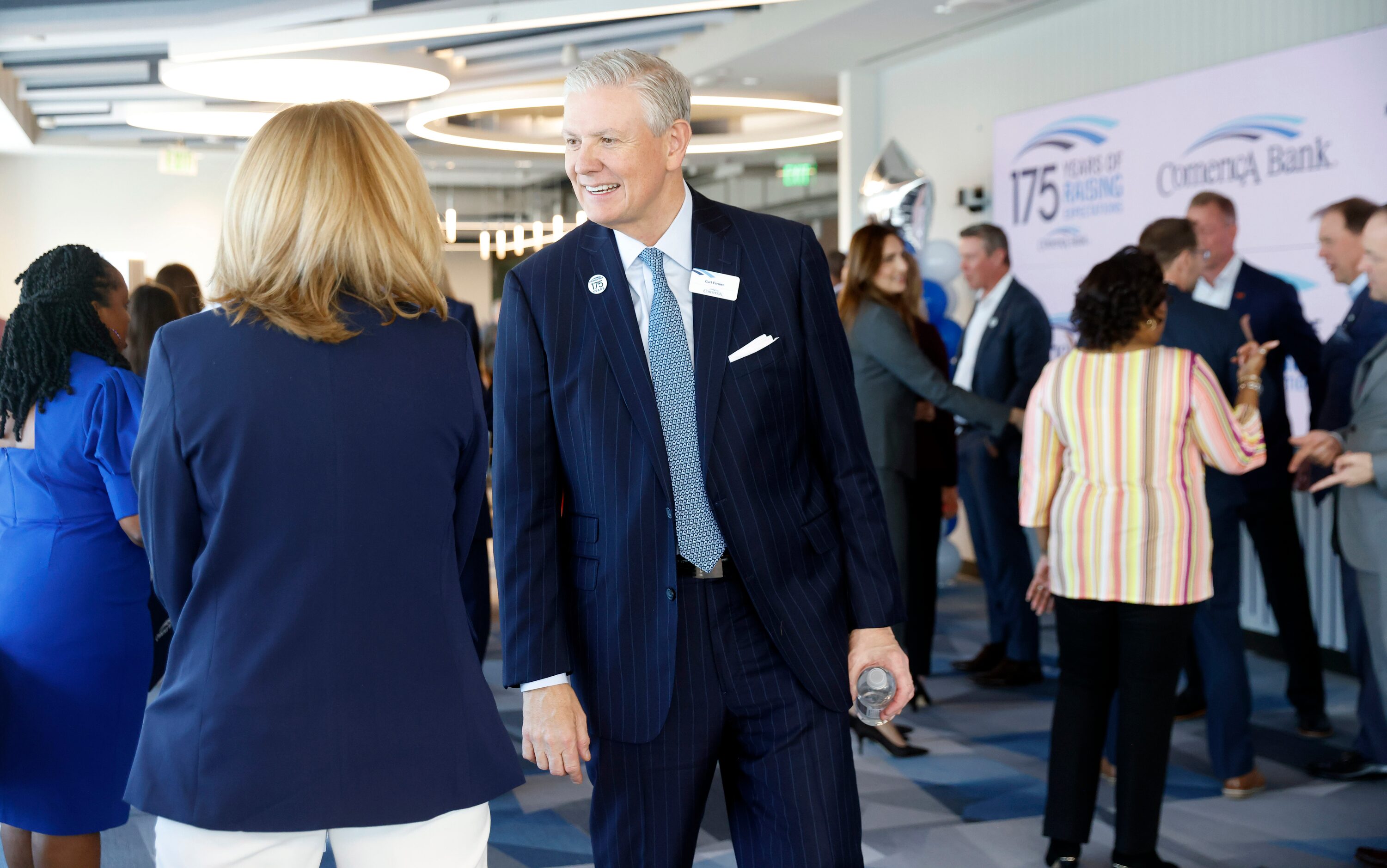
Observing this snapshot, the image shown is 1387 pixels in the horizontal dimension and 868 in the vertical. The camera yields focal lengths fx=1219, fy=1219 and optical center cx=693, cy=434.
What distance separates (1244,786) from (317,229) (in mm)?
3477

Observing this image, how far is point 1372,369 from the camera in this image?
3.42 metres

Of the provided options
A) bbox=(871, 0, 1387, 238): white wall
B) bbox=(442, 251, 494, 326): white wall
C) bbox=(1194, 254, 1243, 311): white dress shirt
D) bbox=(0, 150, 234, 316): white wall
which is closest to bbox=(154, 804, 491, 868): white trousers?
bbox=(1194, 254, 1243, 311): white dress shirt

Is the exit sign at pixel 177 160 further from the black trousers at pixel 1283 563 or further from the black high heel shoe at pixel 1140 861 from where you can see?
the black high heel shoe at pixel 1140 861

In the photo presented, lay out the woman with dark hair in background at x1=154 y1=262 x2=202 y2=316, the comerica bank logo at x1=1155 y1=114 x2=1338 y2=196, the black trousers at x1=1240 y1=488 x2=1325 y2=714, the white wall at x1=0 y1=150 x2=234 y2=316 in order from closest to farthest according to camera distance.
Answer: the woman with dark hair in background at x1=154 y1=262 x2=202 y2=316, the black trousers at x1=1240 y1=488 x2=1325 y2=714, the comerica bank logo at x1=1155 y1=114 x2=1338 y2=196, the white wall at x1=0 y1=150 x2=234 y2=316

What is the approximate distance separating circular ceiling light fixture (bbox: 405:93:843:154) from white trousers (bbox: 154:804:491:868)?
9818mm

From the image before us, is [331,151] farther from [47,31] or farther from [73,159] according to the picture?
[73,159]

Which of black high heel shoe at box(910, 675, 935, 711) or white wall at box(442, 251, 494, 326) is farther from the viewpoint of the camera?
white wall at box(442, 251, 494, 326)

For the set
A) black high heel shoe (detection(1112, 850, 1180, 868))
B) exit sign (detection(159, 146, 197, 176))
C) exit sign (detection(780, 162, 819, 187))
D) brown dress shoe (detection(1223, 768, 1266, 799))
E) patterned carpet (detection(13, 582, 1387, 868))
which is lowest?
patterned carpet (detection(13, 582, 1387, 868))

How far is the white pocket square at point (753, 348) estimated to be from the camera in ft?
5.74

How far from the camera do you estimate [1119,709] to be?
3123 mm

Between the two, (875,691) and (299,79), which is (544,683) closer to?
(875,691)

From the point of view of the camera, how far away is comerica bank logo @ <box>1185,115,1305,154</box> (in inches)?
215

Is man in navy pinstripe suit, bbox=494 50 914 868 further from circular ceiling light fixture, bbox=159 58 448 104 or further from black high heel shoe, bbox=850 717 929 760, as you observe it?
circular ceiling light fixture, bbox=159 58 448 104

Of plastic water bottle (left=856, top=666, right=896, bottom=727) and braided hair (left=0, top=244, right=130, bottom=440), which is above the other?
braided hair (left=0, top=244, right=130, bottom=440)
